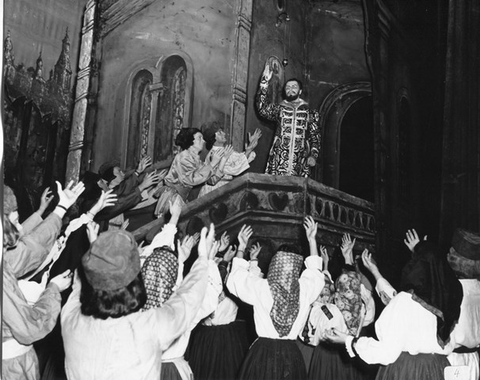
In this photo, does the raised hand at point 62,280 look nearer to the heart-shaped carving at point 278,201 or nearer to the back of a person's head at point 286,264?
the back of a person's head at point 286,264

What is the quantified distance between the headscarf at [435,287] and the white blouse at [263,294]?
93 cm

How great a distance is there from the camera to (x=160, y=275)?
3.48 meters

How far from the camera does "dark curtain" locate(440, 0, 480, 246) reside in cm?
669

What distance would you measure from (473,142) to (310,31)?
4.79m

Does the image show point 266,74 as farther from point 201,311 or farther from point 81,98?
point 201,311

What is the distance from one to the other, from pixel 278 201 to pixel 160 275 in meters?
4.31

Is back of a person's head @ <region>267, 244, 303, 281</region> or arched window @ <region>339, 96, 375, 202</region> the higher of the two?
arched window @ <region>339, 96, 375, 202</region>

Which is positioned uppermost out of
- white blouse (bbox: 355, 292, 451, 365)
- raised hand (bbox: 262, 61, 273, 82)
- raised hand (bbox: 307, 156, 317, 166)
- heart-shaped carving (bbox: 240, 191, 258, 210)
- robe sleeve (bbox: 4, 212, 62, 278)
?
raised hand (bbox: 262, 61, 273, 82)

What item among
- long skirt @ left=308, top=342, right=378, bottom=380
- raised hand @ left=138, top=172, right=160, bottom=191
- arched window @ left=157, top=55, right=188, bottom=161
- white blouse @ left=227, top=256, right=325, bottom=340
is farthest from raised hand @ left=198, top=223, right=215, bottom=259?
arched window @ left=157, top=55, right=188, bottom=161

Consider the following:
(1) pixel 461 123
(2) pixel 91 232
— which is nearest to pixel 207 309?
(2) pixel 91 232

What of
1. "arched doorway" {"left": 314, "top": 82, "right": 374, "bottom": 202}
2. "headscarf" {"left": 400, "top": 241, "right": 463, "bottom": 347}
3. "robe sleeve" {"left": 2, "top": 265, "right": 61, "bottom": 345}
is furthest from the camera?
"arched doorway" {"left": 314, "top": 82, "right": 374, "bottom": 202}

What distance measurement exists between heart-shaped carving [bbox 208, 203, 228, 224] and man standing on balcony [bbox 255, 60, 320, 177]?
1308 millimetres

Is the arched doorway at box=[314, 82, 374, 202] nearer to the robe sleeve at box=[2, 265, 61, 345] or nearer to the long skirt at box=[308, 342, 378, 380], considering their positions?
the long skirt at box=[308, 342, 378, 380]

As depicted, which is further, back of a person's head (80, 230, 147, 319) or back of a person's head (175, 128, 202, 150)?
back of a person's head (175, 128, 202, 150)
